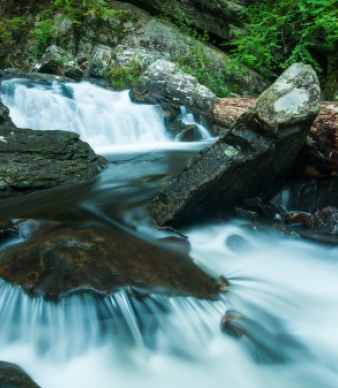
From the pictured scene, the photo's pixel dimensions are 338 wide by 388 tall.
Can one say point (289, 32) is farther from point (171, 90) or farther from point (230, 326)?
point (230, 326)

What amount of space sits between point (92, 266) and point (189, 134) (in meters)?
6.26

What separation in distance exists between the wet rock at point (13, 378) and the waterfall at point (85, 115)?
640 cm

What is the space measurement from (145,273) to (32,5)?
16.1 m

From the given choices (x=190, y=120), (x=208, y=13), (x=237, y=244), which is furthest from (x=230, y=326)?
(x=208, y=13)

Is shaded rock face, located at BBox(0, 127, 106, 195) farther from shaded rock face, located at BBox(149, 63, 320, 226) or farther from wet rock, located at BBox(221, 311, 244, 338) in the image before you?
wet rock, located at BBox(221, 311, 244, 338)

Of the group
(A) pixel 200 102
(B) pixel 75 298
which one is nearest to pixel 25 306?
(B) pixel 75 298

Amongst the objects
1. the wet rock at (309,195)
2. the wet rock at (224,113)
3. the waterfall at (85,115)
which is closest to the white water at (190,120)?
the wet rock at (224,113)

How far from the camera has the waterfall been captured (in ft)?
26.8

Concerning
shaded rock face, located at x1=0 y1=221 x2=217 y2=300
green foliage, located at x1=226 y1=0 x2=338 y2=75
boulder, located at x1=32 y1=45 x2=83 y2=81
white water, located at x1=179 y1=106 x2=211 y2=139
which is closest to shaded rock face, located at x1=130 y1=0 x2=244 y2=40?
green foliage, located at x1=226 y1=0 x2=338 y2=75

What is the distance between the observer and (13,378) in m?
1.86

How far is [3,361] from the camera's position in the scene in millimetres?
2096

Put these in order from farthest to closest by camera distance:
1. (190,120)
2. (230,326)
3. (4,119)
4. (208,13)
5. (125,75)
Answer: (208,13)
(125,75)
(190,120)
(4,119)
(230,326)

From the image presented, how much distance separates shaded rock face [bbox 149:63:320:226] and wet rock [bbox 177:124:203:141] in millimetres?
4640

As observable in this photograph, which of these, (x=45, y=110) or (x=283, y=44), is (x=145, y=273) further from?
(x=283, y=44)
